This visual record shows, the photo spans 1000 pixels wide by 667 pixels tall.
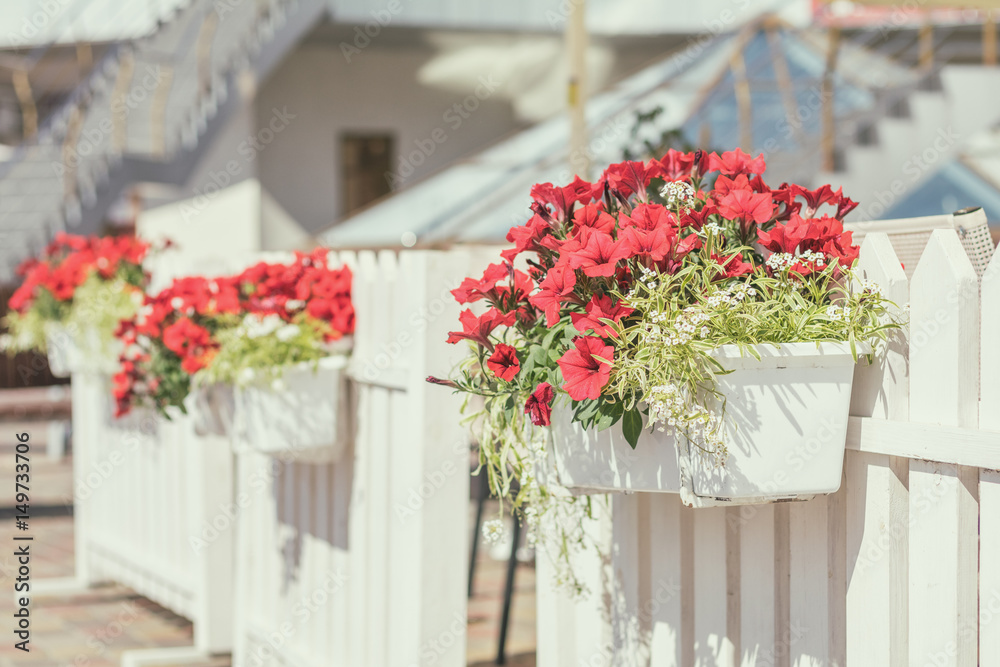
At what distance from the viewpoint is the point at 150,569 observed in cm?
526

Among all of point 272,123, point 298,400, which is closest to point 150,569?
point 298,400

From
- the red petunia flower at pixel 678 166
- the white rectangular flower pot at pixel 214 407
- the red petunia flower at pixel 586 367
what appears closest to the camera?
the red petunia flower at pixel 586 367

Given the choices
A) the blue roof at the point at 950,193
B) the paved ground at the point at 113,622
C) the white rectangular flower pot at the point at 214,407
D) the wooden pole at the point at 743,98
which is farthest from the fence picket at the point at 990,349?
the blue roof at the point at 950,193

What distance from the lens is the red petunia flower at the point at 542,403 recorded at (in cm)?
186

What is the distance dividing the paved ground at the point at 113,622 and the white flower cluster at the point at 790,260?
2723 mm

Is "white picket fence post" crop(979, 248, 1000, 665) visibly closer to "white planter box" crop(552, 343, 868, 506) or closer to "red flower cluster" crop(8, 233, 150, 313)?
"white planter box" crop(552, 343, 868, 506)

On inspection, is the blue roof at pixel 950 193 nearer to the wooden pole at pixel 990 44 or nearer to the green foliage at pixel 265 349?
the wooden pole at pixel 990 44

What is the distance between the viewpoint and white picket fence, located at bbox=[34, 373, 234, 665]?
4656 millimetres

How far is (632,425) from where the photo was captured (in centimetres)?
189

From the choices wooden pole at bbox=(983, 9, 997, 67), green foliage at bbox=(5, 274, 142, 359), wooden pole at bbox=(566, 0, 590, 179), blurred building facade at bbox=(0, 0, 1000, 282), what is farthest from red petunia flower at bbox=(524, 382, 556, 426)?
wooden pole at bbox=(983, 9, 997, 67)

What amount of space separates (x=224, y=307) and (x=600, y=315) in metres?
1.83

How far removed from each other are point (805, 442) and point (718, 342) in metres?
0.23

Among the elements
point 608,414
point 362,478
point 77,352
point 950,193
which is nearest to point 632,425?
point 608,414

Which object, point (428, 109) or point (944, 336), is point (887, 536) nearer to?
point (944, 336)
